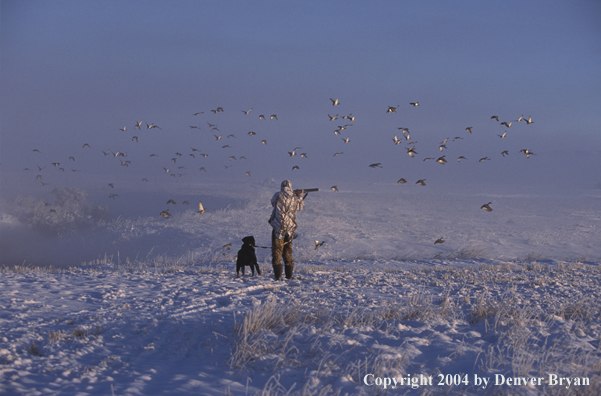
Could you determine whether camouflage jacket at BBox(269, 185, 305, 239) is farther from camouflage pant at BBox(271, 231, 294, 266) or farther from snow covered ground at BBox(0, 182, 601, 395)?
snow covered ground at BBox(0, 182, 601, 395)

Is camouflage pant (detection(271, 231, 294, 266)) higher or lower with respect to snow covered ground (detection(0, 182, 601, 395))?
higher

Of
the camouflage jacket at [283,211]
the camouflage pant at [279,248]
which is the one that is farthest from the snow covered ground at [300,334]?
the camouflage jacket at [283,211]

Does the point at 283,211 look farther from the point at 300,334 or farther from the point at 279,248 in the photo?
the point at 300,334

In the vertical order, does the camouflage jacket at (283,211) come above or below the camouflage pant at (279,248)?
above

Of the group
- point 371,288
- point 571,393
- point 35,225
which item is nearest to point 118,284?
point 371,288

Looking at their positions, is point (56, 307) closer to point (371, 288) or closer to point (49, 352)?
point (49, 352)

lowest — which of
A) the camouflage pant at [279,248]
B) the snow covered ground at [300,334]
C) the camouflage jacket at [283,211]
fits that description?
the snow covered ground at [300,334]

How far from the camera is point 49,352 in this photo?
401 centimetres

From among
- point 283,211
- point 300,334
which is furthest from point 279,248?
point 300,334

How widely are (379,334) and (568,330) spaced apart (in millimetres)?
2788

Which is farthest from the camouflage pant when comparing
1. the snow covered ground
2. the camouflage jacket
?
the snow covered ground

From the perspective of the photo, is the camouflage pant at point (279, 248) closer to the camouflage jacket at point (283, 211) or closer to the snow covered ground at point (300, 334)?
the camouflage jacket at point (283, 211)

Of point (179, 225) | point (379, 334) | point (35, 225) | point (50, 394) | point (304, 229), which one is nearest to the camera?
point (50, 394)

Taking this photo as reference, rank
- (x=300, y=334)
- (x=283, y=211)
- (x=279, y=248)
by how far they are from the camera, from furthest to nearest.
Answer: (x=279, y=248) → (x=283, y=211) → (x=300, y=334)
